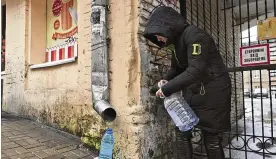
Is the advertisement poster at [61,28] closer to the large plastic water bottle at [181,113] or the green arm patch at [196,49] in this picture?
the large plastic water bottle at [181,113]

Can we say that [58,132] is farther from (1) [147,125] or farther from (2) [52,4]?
(2) [52,4]

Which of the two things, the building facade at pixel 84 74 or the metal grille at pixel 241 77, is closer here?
the building facade at pixel 84 74

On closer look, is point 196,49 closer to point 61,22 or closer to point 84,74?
point 84,74

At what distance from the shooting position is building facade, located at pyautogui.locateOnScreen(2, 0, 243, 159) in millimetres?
2752

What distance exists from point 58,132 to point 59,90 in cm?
64

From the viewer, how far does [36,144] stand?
3154 millimetres

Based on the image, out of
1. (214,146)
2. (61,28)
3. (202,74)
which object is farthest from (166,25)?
(61,28)

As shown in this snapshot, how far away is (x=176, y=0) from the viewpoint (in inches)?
135

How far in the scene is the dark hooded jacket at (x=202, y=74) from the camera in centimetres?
207

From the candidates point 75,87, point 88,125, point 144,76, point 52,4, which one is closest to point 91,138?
point 88,125

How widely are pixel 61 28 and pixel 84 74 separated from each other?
169cm

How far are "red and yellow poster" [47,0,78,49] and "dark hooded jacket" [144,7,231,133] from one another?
7.80 ft

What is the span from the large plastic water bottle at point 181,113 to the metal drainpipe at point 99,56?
2.62 feet

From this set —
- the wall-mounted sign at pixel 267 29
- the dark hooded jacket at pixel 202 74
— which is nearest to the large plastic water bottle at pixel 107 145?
the dark hooded jacket at pixel 202 74
